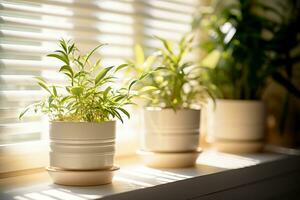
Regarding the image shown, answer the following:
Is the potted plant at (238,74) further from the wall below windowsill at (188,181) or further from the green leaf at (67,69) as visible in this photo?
the green leaf at (67,69)

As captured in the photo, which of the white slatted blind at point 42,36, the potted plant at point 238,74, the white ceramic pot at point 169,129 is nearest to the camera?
the white slatted blind at point 42,36

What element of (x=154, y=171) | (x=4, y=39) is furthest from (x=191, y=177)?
(x=4, y=39)

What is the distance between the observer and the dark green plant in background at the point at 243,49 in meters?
1.85

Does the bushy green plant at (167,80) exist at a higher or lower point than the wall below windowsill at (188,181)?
higher

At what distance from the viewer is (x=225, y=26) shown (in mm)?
1913

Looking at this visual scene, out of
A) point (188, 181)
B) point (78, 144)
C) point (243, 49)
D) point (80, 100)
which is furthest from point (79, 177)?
point (243, 49)

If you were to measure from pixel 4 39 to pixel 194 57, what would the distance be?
0.89 meters

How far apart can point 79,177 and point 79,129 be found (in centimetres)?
12

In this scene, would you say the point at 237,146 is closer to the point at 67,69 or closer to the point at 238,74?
the point at 238,74

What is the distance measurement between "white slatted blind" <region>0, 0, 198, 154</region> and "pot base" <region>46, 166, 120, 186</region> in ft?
0.63

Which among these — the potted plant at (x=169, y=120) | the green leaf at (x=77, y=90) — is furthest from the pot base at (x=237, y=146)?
the green leaf at (x=77, y=90)

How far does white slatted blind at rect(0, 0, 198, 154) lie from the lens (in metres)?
1.35

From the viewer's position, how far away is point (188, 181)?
1363 millimetres

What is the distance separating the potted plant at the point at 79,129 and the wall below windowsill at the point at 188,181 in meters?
0.04
